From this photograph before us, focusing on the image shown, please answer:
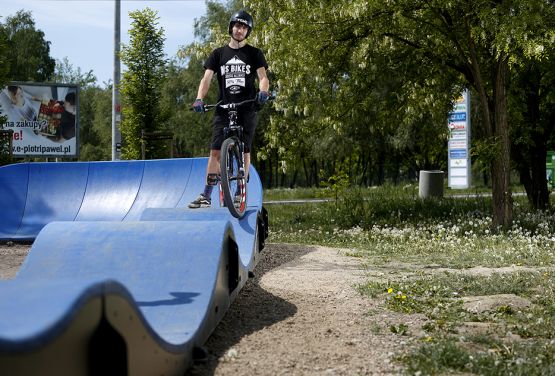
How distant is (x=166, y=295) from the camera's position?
458 cm

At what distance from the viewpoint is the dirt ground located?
405 centimetres

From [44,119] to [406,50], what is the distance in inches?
611

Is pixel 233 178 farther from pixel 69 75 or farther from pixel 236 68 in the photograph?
pixel 69 75

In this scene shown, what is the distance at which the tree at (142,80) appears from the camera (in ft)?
77.0

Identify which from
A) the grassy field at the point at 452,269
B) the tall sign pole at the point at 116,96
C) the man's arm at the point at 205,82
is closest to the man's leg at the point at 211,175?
the man's arm at the point at 205,82

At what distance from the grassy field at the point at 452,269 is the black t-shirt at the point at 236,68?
2610mm

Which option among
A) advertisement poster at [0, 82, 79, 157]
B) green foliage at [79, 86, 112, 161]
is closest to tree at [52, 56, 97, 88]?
green foliage at [79, 86, 112, 161]

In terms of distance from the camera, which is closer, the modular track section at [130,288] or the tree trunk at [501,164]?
the modular track section at [130,288]

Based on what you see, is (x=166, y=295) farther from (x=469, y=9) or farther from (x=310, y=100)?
(x=310, y=100)

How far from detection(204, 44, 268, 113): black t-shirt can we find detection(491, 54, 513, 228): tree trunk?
7153 mm

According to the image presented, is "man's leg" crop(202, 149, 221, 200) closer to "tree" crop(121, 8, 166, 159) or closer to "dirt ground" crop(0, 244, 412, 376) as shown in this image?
"dirt ground" crop(0, 244, 412, 376)

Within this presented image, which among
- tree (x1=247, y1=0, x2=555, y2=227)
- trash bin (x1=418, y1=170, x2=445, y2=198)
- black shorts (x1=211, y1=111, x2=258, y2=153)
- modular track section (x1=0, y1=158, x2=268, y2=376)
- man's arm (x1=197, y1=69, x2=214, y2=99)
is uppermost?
tree (x1=247, y1=0, x2=555, y2=227)

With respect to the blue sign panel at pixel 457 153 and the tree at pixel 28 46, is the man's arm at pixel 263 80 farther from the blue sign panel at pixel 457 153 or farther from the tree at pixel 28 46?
the tree at pixel 28 46

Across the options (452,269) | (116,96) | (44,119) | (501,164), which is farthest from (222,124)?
(44,119)
